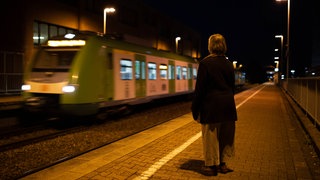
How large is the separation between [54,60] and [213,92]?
7616 millimetres

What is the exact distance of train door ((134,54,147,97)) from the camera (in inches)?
578

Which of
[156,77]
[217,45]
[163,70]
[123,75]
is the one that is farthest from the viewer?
[163,70]

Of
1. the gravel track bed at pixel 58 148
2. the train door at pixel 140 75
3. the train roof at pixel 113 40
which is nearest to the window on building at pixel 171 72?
the train roof at pixel 113 40

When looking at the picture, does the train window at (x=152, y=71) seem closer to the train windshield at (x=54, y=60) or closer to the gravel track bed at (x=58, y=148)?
the gravel track bed at (x=58, y=148)

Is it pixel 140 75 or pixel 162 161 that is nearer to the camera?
pixel 162 161

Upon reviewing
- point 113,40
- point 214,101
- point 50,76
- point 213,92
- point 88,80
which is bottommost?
point 214,101

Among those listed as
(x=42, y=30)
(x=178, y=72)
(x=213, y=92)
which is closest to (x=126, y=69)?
(x=178, y=72)

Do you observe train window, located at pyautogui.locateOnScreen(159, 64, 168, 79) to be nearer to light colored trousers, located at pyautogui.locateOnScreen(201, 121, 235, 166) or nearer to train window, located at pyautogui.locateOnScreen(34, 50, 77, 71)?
train window, located at pyautogui.locateOnScreen(34, 50, 77, 71)

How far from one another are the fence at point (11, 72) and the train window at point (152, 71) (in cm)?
1033

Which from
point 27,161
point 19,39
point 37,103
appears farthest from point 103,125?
point 19,39

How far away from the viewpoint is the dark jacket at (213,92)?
524 cm

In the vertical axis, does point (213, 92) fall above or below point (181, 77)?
below

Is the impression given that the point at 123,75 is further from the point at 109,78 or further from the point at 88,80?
the point at 88,80

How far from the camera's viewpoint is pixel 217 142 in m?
5.39
